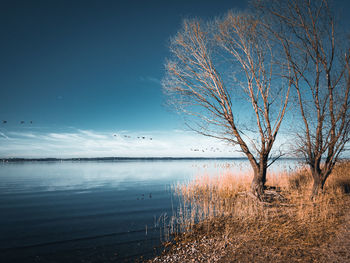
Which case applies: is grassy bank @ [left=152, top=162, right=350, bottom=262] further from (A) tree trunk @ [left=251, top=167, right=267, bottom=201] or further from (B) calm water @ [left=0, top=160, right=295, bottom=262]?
(B) calm water @ [left=0, top=160, right=295, bottom=262]

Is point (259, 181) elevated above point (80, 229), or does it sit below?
above

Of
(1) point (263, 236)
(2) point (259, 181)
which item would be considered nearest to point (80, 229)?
(1) point (263, 236)

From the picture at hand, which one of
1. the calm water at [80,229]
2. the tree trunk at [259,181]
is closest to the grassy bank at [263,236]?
the tree trunk at [259,181]

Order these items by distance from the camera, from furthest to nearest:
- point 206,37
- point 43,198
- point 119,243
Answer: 1. point 43,198
2. point 206,37
3. point 119,243

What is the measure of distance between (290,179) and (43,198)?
1844 centimetres

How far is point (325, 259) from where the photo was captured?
4039 mm

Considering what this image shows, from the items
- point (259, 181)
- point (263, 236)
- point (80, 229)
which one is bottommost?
point (80, 229)

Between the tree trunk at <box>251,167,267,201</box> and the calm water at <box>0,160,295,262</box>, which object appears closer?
Result: the calm water at <box>0,160,295,262</box>

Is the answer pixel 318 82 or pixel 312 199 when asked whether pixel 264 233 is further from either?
pixel 318 82

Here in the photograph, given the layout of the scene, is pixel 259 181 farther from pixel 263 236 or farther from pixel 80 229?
pixel 80 229

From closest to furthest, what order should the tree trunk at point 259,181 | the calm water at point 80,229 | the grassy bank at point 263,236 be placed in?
1. the grassy bank at point 263,236
2. the calm water at point 80,229
3. the tree trunk at point 259,181

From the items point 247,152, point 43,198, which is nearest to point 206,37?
point 247,152

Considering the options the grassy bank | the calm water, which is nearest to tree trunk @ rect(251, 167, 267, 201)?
the grassy bank

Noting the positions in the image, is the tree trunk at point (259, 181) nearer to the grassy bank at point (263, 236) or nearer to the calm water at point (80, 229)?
the grassy bank at point (263, 236)
